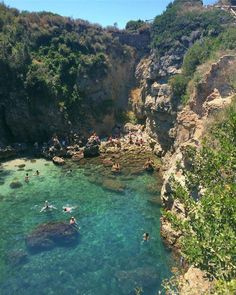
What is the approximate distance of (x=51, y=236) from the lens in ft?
103

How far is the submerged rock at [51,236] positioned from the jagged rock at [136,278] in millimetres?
6051

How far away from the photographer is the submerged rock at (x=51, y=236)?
30.4 meters

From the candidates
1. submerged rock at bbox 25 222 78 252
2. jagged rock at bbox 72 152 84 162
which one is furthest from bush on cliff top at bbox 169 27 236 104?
submerged rock at bbox 25 222 78 252

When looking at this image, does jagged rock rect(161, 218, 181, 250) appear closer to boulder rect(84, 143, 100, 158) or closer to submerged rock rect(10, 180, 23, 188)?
submerged rock rect(10, 180, 23, 188)

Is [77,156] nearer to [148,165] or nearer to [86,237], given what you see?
[148,165]

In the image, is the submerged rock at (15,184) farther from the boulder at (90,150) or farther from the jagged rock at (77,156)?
the boulder at (90,150)

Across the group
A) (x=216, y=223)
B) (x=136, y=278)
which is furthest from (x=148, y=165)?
(x=216, y=223)

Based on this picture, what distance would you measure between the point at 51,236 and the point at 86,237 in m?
2.91

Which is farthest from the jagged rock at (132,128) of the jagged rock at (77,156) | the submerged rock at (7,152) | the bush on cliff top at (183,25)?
the submerged rock at (7,152)

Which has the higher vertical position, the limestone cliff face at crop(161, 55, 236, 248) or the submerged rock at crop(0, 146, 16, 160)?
the limestone cliff face at crop(161, 55, 236, 248)

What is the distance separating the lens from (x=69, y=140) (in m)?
56.0

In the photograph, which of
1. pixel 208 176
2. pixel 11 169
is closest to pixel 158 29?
pixel 11 169

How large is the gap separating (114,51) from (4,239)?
153 ft

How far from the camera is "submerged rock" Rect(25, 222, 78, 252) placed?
99.9 feet
